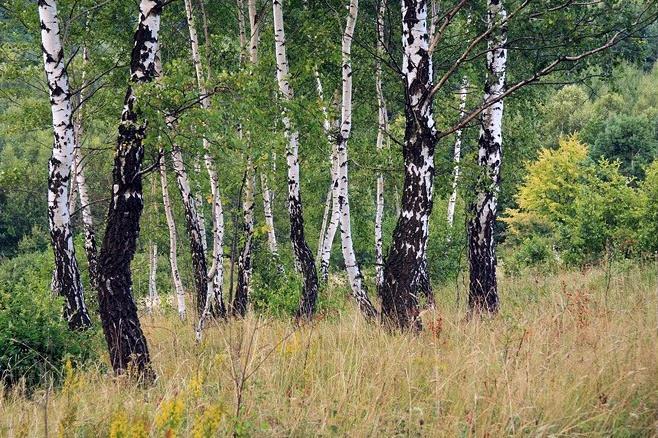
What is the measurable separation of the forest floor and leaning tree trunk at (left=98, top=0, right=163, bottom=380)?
0.30 meters

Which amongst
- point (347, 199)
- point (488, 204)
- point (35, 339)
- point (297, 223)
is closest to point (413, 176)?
point (488, 204)

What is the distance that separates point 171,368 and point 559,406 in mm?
3280

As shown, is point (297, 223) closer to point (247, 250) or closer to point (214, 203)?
point (247, 250)

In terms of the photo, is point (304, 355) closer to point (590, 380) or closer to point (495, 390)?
point (495, 390)

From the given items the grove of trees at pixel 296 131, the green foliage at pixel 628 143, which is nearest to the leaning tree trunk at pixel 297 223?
the grove of trees at pixel 296 131

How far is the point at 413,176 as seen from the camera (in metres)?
5.87

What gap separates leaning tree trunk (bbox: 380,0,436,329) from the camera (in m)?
5.75

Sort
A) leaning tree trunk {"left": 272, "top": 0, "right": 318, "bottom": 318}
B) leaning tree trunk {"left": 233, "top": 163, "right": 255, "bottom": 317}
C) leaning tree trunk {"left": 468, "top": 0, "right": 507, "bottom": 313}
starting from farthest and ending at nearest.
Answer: leaning tree trunk {"left": 233, "top": 163, "right": 255, "bottom": 317}, leaning tree trunk {"left": 272, "top": 0, "right": 318, "bottom": 318}, leaning tree trunk {"left": 468, "top": 0, "right": 507, "bottom": 313}

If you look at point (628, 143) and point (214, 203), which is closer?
point (214, 203)

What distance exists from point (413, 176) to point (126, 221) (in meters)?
2.68

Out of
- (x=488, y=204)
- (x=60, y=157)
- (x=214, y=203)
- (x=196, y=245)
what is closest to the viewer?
(x=60, y=157)

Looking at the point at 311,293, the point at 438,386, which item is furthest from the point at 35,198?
the point at 438,386

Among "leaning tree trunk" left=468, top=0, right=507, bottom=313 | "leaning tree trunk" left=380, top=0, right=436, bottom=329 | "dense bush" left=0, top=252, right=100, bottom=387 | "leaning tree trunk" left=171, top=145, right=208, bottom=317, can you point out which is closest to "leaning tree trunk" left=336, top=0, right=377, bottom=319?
"leaning tree trunk" left=468, top=0, right=507, bottom=313

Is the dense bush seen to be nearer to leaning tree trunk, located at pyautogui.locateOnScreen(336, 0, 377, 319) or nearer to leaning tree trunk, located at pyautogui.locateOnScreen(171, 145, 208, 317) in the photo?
leaning tree trunk, located at pyautogui.locateOnScreen(336, 0, 377, 319)
